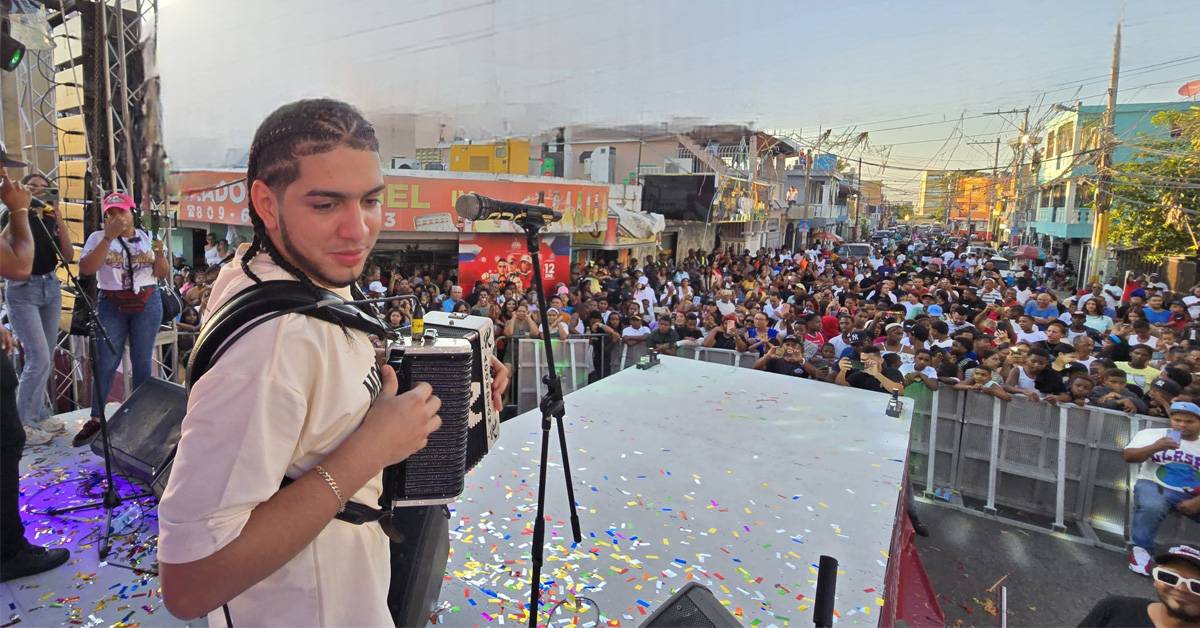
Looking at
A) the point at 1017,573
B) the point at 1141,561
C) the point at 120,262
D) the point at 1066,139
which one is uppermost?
the point at 1066,139

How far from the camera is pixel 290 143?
1264 mm

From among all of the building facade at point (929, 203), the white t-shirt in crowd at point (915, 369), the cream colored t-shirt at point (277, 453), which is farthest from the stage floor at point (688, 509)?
the building facade at point (929, 203)

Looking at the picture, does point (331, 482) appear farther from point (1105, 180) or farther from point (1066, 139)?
point (1066, 139)

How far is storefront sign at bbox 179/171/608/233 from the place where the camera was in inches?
574

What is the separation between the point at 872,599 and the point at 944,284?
1428 cm

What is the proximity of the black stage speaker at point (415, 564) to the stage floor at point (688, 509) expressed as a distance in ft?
1.90

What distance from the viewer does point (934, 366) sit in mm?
7113

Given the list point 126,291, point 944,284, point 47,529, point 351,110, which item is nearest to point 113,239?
point 126,291

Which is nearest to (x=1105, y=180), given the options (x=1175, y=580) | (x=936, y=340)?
(x=936, y=340)

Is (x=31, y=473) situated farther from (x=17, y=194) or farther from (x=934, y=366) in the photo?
(x=934, y=366)

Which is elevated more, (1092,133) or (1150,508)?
(1092,133)

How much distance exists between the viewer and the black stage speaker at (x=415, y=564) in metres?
1.80

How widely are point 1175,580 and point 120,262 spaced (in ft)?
19.6

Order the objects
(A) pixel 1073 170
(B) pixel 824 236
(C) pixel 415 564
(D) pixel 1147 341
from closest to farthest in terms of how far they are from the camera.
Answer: (C) pixel 415 564 → (D) pixel 1147 341 → (A) pixel 1073 170 → (B) pixel 824 236
